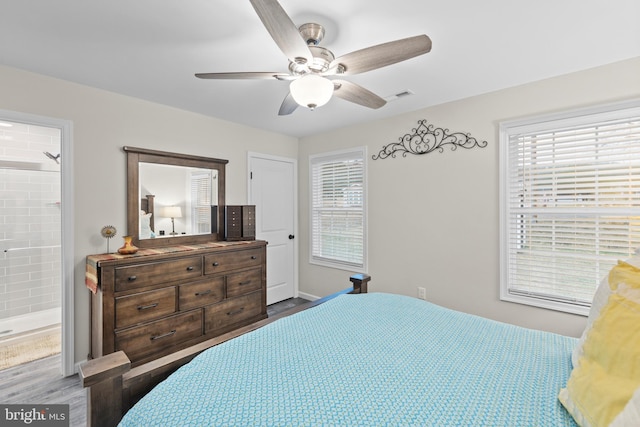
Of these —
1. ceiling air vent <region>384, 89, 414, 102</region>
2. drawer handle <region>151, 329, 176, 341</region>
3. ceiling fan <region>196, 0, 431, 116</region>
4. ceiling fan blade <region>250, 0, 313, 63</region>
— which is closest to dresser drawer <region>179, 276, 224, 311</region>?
drawer handle <region>151, 329, 176, 341</region>

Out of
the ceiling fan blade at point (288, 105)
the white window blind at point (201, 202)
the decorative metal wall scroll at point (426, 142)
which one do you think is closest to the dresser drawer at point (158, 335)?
the white window blind at point (201, 202)

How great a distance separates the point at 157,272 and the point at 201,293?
468 millimetres

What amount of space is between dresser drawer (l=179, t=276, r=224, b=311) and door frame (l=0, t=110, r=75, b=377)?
86 cm

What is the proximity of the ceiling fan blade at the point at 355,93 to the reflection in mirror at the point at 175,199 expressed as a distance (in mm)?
2019

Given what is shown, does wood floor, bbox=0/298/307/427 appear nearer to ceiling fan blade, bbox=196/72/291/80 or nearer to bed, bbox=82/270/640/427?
bed, bbox=82/270/640/427

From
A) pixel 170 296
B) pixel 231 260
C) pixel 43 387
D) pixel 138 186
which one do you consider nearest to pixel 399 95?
pixel 231 260

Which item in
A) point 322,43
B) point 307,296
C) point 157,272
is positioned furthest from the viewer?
point 307,296

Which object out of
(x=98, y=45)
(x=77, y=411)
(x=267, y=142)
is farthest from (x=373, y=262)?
(x=98, y=45)

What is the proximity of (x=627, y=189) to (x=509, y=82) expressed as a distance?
118 centimetres

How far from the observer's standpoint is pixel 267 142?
3.97 metres

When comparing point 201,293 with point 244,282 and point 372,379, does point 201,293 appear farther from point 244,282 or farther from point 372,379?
point 372,379

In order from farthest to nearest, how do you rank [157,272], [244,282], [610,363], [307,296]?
[307,296] < [244,282] < [157,272] < [610,363]

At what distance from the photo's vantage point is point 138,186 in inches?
111

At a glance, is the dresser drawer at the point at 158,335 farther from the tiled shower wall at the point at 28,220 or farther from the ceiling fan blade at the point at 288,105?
the ceiling fan blade at the point at 288,105
